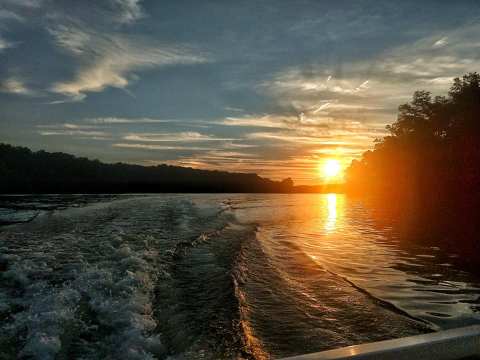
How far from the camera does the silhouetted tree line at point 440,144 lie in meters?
50.3

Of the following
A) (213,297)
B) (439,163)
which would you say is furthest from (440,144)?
(213,297)

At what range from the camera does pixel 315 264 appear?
1270cm

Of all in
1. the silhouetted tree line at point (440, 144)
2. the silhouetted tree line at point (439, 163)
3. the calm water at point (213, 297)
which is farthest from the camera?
the silhouetted tree line at point (440, 144)

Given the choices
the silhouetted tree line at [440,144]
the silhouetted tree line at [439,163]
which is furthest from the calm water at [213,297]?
the silhouetted tree line at [440,144]

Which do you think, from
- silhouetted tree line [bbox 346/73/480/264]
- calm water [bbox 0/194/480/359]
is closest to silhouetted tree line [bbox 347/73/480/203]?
silhouetted tree line [bbox 346/73/480/264]

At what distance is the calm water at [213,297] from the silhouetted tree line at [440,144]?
40674 millimetres

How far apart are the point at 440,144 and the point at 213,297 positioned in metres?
67.0

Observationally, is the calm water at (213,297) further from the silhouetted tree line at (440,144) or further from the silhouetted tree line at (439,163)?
the silhouetted tree line at (440,144)

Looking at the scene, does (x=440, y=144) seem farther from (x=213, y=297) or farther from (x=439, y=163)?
(x=213, y=297)

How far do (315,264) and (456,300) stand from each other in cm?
473

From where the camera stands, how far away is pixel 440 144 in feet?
212

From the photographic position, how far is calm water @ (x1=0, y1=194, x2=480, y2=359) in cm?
615

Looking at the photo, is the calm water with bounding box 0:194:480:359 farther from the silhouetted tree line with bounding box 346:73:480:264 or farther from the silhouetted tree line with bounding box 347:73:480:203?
the silhouetted tree line with bounding box 347:73:480:203

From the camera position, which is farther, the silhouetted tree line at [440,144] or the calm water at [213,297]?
the silhouetted tree line at [440,144]
